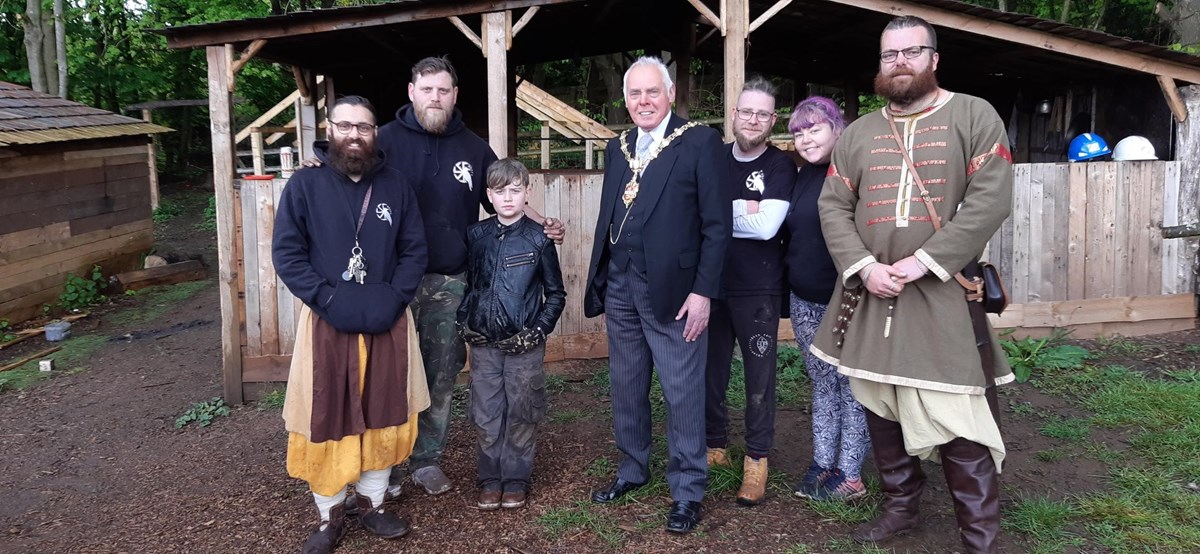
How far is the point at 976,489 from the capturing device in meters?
3.03

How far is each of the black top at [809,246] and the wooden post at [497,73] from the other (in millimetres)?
2557

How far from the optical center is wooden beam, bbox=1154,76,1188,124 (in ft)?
20.6

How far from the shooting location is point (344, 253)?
3305 millimetres

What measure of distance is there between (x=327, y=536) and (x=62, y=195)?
322 inches

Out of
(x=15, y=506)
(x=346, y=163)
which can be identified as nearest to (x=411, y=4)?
(x=346, y=163)

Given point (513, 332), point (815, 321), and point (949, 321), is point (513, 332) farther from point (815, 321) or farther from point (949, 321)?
point (949, 321)

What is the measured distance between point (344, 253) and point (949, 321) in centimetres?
234

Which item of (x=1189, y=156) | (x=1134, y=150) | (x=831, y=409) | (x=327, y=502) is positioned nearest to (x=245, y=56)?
(x=327, y=502)

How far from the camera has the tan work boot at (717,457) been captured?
405cm

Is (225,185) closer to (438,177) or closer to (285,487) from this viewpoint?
(285,487)

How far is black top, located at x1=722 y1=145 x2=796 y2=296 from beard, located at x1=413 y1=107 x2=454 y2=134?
1289 millimetres

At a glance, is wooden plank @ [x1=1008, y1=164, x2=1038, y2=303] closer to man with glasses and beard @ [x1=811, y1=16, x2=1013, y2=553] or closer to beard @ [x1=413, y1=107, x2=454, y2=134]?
man with glasses and beard @ [x1=811, y1=16, x2=1013, y2=553]

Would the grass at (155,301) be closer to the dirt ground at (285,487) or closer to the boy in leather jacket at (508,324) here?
the dirt ground at (285,487)

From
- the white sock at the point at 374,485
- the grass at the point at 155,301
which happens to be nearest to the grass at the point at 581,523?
the white sock at the point at 374,485
